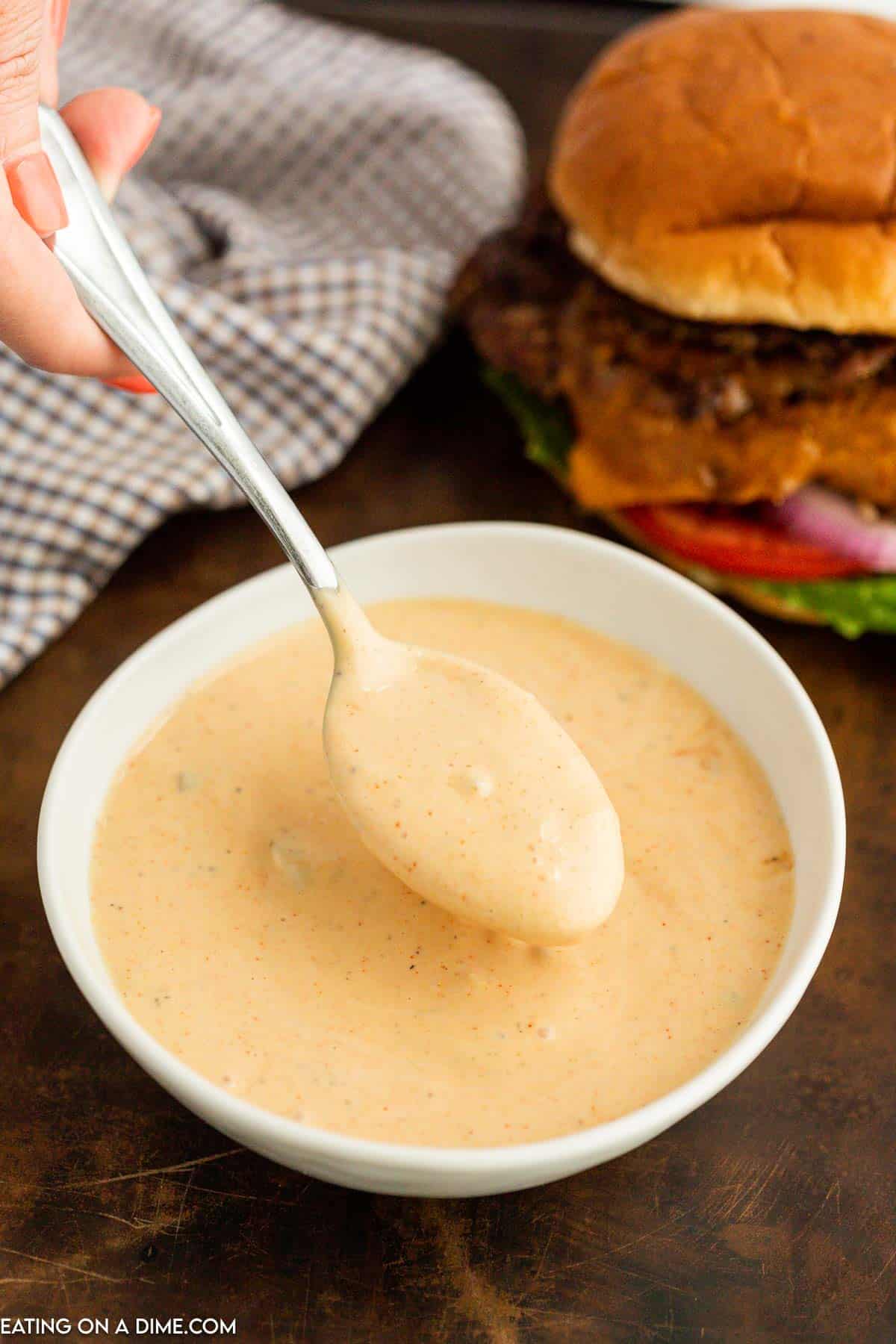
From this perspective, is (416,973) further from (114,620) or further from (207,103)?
(207,103)

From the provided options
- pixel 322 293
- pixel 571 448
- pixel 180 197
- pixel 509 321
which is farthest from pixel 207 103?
pixel 571 448

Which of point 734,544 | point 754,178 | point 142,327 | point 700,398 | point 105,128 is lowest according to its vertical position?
point 734,544

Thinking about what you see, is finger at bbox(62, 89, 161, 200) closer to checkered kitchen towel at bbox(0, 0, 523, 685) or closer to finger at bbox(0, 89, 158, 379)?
finger at bbox(0, 89, 158, 379)

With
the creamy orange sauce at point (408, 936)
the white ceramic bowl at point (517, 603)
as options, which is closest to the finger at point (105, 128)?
the white ceramic bowl at point (517, 603)

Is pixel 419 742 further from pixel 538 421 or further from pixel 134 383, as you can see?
pixel 538 421

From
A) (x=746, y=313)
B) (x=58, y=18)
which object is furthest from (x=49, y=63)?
(x=746, y=313)

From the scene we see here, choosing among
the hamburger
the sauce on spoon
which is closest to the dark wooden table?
the sauce on spoon
